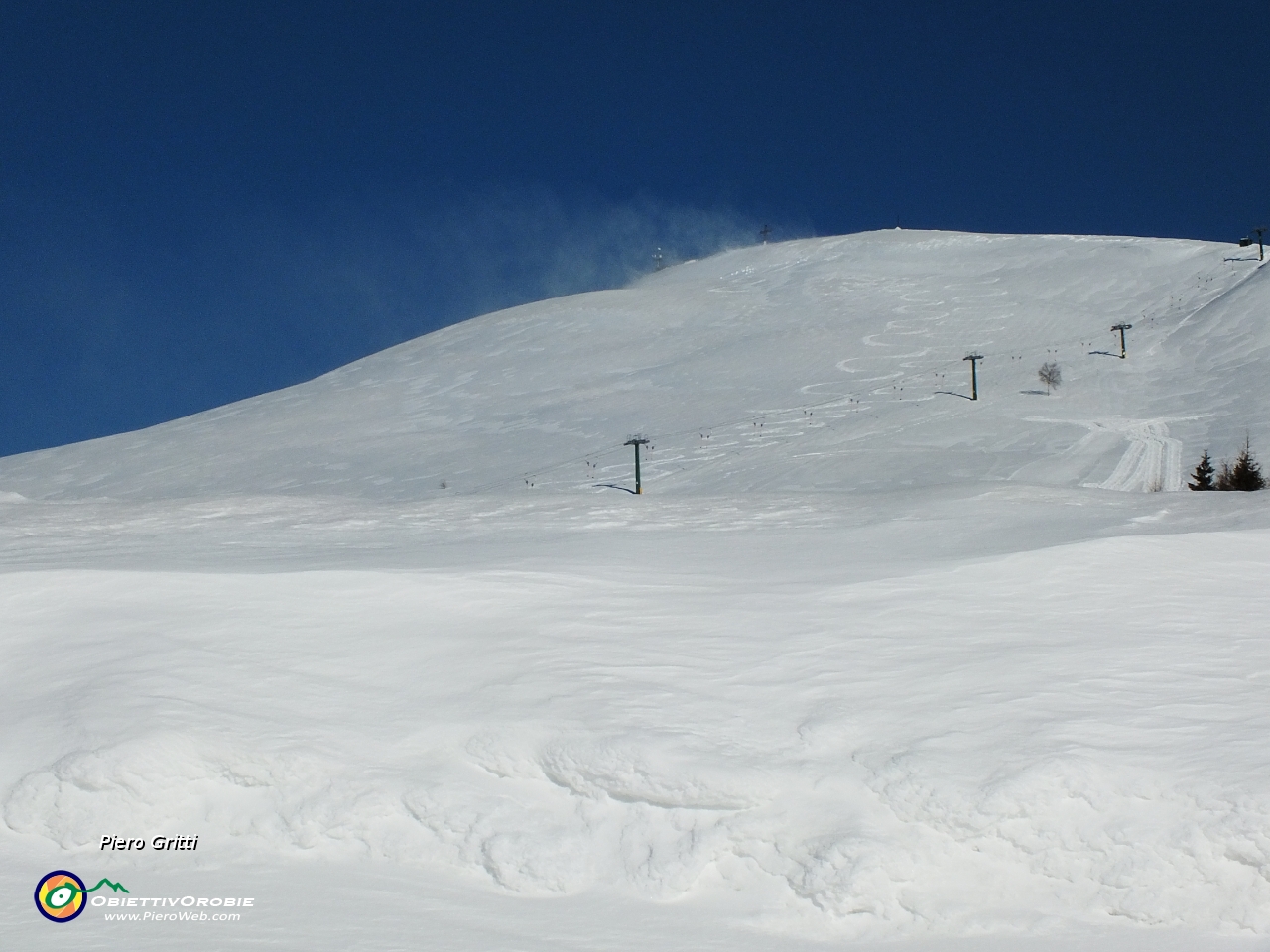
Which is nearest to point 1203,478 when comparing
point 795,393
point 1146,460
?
point 1146,460

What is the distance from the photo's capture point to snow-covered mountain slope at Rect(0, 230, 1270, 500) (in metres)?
32.6

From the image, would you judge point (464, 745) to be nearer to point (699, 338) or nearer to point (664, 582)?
point (664, 582)

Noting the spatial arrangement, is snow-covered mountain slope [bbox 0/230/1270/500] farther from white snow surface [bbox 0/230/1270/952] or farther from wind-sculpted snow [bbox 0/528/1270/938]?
wind-sculpted snow [bbox 0/528/1270/938]

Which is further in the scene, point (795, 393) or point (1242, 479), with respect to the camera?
point (795, 393)

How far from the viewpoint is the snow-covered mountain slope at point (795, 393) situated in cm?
3259

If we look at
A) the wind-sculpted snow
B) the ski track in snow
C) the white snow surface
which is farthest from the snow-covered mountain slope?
the wind-sculpted snow

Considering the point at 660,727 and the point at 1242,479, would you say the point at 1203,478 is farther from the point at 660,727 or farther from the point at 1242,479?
the point at 660,727

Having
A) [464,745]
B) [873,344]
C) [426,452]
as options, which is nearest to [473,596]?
[464,745]

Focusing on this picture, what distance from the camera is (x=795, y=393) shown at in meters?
41.5

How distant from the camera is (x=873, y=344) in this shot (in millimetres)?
47062

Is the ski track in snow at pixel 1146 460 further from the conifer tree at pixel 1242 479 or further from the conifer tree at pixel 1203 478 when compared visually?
the conifer tree at pixel 1242 479

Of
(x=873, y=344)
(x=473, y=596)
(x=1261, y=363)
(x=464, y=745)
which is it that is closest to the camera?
(x=464, y=745)

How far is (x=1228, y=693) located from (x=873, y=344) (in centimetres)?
4216

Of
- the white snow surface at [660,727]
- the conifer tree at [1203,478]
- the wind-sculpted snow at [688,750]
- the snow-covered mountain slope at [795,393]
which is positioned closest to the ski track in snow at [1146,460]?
the snow-covered mountain slope at [795,393]
